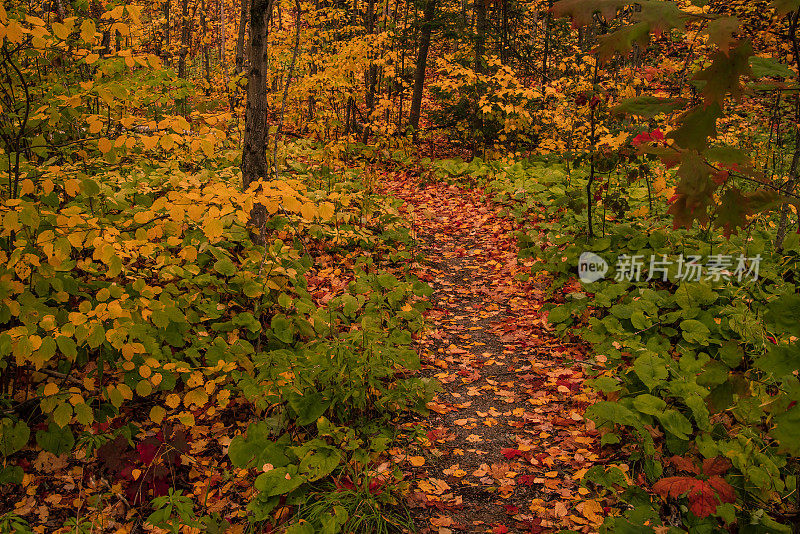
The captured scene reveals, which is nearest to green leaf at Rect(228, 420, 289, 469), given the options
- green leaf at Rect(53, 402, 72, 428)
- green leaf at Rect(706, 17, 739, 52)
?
green leaf at Rect(53, 402, 72, 428)

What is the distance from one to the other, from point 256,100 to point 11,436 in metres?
3.18

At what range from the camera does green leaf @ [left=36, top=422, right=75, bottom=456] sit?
10.5 ft

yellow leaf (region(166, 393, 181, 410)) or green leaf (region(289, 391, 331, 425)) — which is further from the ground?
green leaf (region(289, 391, 331, 425))

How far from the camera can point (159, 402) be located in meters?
3.82

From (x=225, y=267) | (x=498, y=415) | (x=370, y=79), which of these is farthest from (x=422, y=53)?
(x=498, y=415)

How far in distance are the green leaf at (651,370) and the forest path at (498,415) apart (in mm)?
557

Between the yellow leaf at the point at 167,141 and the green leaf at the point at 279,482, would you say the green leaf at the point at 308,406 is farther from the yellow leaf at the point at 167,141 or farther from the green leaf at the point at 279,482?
the yellow leaf at the point at 167,141

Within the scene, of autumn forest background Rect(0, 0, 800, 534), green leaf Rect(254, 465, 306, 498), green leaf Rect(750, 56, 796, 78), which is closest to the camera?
green leaf Rect(750, 56, 796, 78)

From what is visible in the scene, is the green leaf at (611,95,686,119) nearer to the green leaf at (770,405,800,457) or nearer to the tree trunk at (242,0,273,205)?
the green leaf at (770,405,800,457)

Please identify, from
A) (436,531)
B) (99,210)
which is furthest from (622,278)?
(99,210)

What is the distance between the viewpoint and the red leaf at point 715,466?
8.80ft

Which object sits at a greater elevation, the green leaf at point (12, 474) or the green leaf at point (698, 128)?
the green leaf at point (698, 128)

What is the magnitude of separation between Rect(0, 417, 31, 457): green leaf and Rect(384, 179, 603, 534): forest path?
2536mm

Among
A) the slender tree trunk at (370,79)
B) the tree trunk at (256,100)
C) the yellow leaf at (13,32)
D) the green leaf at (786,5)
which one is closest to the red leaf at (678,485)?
the green leaf at (786,5)
